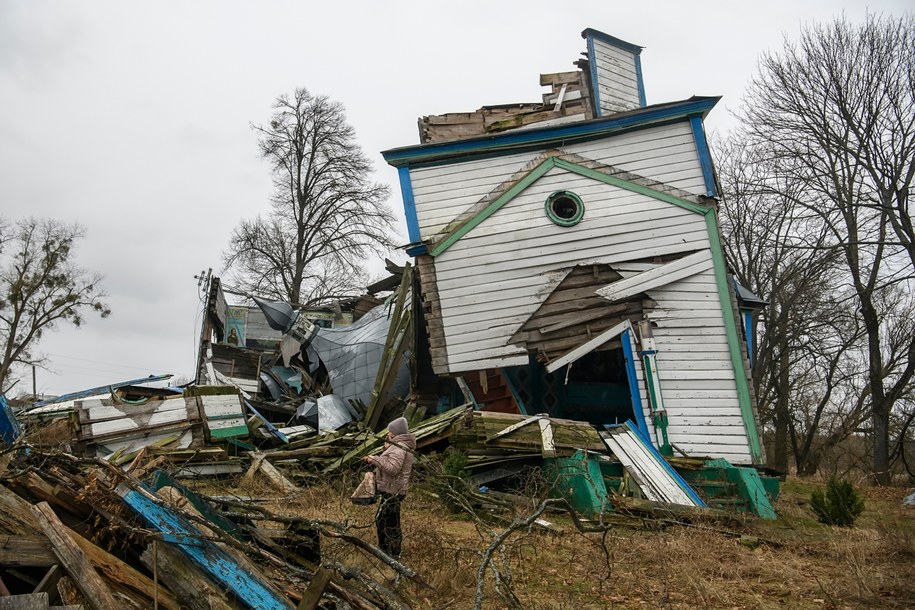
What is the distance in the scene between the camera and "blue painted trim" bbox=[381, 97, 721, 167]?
46.2 ft

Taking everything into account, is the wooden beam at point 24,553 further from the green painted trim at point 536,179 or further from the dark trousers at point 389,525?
the green painted trim at point 536,179

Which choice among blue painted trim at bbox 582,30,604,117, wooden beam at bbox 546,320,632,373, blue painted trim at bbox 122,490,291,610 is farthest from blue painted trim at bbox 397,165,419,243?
blue painted trim at bbox 122,490,291,610

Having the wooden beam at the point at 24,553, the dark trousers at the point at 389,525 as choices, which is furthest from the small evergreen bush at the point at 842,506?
the wooden beam at the point at 24,553

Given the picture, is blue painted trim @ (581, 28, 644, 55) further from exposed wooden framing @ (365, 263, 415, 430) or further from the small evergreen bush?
the small evergreen bush

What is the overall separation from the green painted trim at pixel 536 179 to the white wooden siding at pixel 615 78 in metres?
1.97

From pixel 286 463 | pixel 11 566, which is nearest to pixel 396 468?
pixel 11 566

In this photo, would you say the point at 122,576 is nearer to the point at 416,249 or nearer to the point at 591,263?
the point at 416,249

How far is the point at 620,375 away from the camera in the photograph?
57.0 ft

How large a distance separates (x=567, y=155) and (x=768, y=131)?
10015 millimetres

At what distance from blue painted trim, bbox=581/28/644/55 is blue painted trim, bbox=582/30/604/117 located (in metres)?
0.07

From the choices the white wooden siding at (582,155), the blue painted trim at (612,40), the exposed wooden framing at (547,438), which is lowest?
the exposed wooden framing at (547,438)

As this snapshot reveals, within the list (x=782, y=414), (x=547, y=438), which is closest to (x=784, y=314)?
(x=782, y=414)

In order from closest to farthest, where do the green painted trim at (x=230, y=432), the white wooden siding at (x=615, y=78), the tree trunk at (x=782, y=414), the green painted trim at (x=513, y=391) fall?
the green painted trim at (x=230, y=432) → the green painted trim at (x=513, y=391) → the white wooden siding at (x=615, y=78) → the tree trunk at (x=782, y=414)

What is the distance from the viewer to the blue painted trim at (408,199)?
1444 cm
